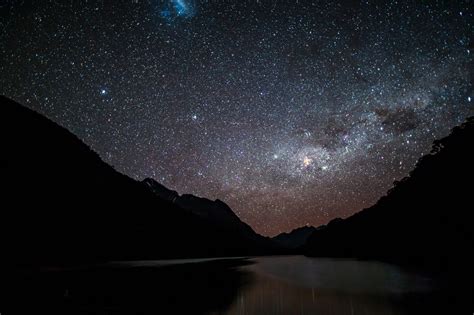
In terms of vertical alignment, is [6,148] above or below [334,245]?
above

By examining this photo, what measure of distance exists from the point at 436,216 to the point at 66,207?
11488cm

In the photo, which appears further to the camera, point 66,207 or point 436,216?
point 66,207

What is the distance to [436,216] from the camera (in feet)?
206

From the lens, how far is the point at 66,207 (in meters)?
109

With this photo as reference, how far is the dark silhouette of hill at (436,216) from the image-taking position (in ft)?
165

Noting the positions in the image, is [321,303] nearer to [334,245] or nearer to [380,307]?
[380,307]

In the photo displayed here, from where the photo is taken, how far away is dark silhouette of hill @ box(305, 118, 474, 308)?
50.2 m

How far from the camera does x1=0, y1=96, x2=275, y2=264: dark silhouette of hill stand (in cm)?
8162

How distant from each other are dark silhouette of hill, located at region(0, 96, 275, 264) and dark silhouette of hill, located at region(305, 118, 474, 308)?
274ft

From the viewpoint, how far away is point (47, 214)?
311 ft

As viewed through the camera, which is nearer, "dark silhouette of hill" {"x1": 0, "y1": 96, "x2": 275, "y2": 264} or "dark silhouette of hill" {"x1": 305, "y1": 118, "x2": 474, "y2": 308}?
"dark silhouette of hill" {"x1": 305, "y1": 118, "x2": 474, "y2": 308}

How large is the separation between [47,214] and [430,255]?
346 feet

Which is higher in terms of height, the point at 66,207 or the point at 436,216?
the point at 66,207

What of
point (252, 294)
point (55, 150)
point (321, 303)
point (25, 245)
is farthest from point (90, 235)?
point (321, 303)
